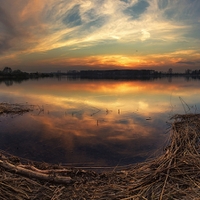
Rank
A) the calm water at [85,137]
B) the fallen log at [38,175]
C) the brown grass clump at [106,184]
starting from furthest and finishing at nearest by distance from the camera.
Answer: the calm water at [85,137] → the fallen log at [38,175] → the brown grass clump at [106,184]

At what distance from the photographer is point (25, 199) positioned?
13.5 ft

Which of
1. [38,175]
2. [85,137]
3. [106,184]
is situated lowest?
[85,137]

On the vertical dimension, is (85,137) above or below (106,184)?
below

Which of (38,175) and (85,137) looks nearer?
(38,175)

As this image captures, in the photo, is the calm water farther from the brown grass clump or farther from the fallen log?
the fallen log

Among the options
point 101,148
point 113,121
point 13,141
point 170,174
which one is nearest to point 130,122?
point 113,121

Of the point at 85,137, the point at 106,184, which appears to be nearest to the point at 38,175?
the point at 106,184

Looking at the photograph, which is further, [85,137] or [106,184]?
[85,137]

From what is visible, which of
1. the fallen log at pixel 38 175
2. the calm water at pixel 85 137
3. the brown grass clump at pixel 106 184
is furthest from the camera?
the calm water at pixel 85 137

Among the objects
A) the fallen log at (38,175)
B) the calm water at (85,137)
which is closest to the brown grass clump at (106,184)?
the fallen log at (38,175)

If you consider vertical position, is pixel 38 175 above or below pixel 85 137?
above

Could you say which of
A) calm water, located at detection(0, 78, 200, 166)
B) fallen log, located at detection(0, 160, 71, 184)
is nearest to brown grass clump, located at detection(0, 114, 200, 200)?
fallen log, located at detection(0, 160, 71, 184)

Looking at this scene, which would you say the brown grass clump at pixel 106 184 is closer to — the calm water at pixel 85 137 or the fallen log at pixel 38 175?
the fallen log at pixel 38 175

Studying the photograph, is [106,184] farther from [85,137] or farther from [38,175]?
[85,137]
